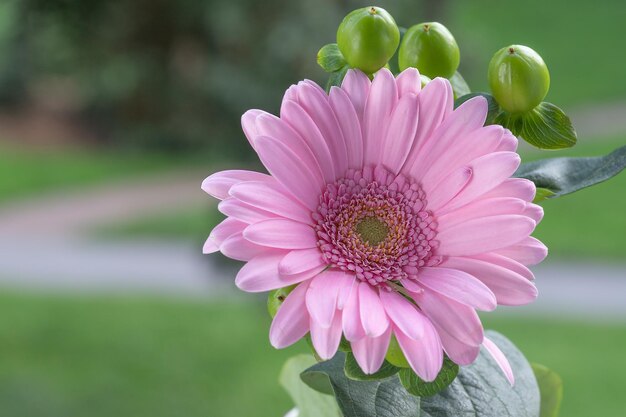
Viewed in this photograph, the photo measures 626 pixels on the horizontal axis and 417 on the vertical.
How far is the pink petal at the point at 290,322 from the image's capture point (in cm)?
31

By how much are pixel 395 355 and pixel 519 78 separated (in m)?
0.13

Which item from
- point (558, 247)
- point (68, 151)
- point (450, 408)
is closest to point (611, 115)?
point (558, 247)

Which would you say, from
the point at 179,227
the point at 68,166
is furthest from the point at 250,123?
the point at 68,166

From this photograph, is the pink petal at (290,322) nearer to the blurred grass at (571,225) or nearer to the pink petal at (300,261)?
the pink petal at (300,261)

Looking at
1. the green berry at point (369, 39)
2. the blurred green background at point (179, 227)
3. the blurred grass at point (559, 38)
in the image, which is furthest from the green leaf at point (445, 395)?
the blurred grass at point (559, 38)

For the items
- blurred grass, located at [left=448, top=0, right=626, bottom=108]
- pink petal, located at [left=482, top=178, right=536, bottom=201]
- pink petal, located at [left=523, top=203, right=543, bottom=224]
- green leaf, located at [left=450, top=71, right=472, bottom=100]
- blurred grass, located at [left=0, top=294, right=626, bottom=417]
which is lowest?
pink petal, located at [left=523, top=203, right=543, bottom=224]

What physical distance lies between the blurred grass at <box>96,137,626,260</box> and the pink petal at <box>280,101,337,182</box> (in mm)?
3045

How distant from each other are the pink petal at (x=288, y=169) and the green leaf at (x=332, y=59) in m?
0.07

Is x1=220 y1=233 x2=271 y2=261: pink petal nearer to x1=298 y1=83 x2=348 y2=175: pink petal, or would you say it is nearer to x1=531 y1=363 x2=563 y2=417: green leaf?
x1=298 y1=83 x2=348 y2=175: pink petal

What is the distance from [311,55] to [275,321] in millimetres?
2229

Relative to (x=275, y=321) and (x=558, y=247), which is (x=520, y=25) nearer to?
(x=558, y=247)

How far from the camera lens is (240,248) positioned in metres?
0.33

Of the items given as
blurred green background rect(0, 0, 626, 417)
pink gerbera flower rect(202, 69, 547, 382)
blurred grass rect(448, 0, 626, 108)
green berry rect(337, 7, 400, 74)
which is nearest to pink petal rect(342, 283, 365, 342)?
pink gerbera flower rect(202, 69, 547, 382)

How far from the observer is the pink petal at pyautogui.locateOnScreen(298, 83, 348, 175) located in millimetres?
345
